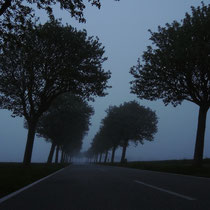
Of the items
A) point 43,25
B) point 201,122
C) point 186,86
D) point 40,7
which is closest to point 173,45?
point 186,86

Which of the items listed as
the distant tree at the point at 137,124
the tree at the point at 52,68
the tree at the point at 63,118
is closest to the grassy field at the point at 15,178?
the tree at the point at 52,68

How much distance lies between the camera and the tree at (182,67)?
20984mm

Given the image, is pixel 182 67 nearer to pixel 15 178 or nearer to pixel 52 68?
pixel 52 68

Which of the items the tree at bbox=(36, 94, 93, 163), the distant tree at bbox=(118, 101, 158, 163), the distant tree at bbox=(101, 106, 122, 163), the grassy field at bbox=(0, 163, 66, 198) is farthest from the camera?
the distant tree at bbox=(101, 106, 122, 163)

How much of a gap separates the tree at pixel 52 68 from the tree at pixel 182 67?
359 centimetres

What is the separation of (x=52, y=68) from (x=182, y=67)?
407 inches

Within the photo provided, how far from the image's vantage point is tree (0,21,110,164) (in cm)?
2348

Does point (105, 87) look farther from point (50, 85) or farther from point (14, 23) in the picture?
point (14, 23)

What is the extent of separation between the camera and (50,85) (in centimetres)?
2478

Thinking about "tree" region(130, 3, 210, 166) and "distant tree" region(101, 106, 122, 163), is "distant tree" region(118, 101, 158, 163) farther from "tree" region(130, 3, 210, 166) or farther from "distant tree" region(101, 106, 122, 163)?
"tree" region(130, 3, 210, 166)

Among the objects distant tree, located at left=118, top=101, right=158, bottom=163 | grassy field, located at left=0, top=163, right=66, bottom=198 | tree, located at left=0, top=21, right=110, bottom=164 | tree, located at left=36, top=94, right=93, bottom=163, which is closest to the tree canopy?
distant tree, located at left=118, top=101, right=158, bottom=163

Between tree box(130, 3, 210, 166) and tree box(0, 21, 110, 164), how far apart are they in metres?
3.59

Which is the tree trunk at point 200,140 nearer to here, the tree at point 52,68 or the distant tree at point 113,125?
the tree at point 52,68

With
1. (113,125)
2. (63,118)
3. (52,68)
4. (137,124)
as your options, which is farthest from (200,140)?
(113,125)
